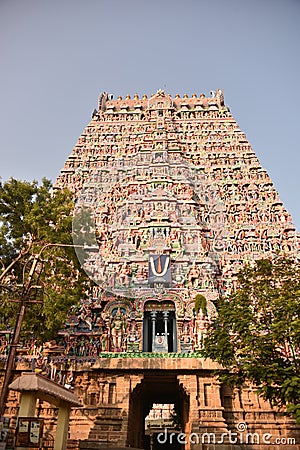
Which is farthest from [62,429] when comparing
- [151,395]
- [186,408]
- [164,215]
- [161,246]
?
[164,215]

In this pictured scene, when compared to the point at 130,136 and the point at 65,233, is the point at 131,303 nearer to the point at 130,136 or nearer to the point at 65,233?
the point at 65,233

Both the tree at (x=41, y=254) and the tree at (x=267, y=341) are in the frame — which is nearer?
the tree at (x=267, y=341)

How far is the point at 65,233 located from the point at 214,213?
12859 mm

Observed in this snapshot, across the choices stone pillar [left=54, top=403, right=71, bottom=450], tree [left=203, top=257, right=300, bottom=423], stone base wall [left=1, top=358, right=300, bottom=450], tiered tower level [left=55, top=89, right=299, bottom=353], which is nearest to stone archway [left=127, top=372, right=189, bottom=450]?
stone base wall [left=1, top=358, right=300, bottom=450]

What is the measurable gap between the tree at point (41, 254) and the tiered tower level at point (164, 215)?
103 centimetres

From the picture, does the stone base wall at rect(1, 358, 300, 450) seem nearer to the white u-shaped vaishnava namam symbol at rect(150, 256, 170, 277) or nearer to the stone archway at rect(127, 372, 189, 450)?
the stone archway at rect(127, 372, 189, 450)

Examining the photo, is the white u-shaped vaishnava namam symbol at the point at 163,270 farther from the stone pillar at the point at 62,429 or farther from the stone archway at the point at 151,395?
the stone pillar at the point at 62,429

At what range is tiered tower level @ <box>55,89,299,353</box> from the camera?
1811cm

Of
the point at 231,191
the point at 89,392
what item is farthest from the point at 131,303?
the point at 231,191

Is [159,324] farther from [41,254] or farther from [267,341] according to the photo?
[267,341]

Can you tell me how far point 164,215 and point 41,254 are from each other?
10708mm

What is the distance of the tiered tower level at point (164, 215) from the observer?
18109 millimetres

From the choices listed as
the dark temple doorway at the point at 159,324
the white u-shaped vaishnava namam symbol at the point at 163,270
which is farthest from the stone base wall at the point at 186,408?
the white u-shaped vaishnava namam symbol at the point at 163,270

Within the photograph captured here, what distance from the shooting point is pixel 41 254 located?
13.0 m
